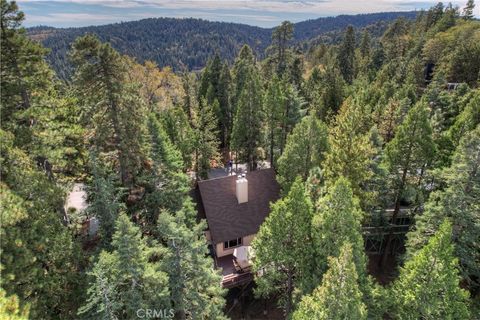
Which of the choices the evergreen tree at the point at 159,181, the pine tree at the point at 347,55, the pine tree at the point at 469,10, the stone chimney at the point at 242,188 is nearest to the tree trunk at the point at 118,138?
the evergreen tree at the point at 159,181

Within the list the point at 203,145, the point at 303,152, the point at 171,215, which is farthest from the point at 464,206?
the point at 203,145

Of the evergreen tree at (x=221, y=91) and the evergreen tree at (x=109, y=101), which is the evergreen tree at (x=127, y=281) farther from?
the evergreen tree at (x=221, y=91)

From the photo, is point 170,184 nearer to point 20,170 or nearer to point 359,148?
point 20,170

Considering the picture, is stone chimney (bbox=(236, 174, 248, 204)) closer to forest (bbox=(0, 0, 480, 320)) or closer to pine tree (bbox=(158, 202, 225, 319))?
forest (bbox=(0, 0, 480, 320))

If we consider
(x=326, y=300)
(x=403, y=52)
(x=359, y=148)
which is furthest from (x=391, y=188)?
(x=403, y=52)

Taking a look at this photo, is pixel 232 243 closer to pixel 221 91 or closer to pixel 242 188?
pixel 242 188
